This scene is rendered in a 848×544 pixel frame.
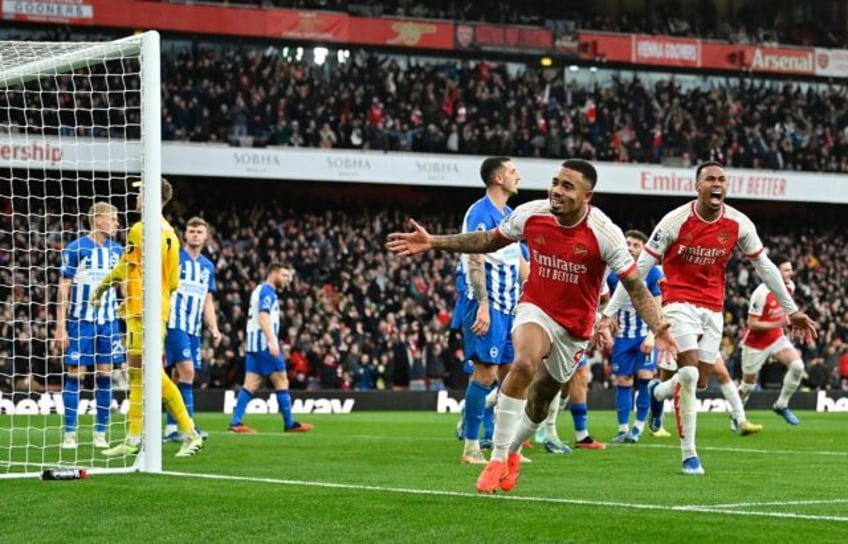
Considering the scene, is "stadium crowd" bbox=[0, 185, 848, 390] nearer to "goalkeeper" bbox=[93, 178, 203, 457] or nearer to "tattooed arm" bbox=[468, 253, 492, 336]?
"goalkeeper" bbox=[93, 178, 203, 457]

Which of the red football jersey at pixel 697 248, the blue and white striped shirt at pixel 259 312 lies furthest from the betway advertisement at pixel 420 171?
the red football jersey at pixel 697 248

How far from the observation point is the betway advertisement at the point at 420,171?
35.1m

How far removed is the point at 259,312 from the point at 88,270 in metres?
4.01

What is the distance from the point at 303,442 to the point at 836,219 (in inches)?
1332

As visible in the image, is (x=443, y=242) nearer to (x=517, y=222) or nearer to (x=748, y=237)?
(x=517, y=222)

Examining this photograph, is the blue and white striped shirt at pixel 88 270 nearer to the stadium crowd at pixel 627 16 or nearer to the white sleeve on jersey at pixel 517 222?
the white sleeve on jersey at pixel 517 222

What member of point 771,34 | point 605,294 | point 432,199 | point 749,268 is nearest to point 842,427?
point 605,294

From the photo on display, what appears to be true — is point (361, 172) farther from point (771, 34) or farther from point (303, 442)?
point (303, 442)

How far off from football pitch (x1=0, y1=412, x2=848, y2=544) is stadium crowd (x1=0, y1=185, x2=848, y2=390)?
13012mm

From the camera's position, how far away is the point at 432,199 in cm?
4125

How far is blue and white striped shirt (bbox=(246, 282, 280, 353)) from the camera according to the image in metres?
17.6

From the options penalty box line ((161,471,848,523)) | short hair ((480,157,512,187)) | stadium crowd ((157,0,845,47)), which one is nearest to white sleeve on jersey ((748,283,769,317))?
short hair ((480,157,512,187))

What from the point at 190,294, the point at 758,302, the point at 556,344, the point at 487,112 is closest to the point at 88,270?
the point at 190,294

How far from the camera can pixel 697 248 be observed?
1173 cm
